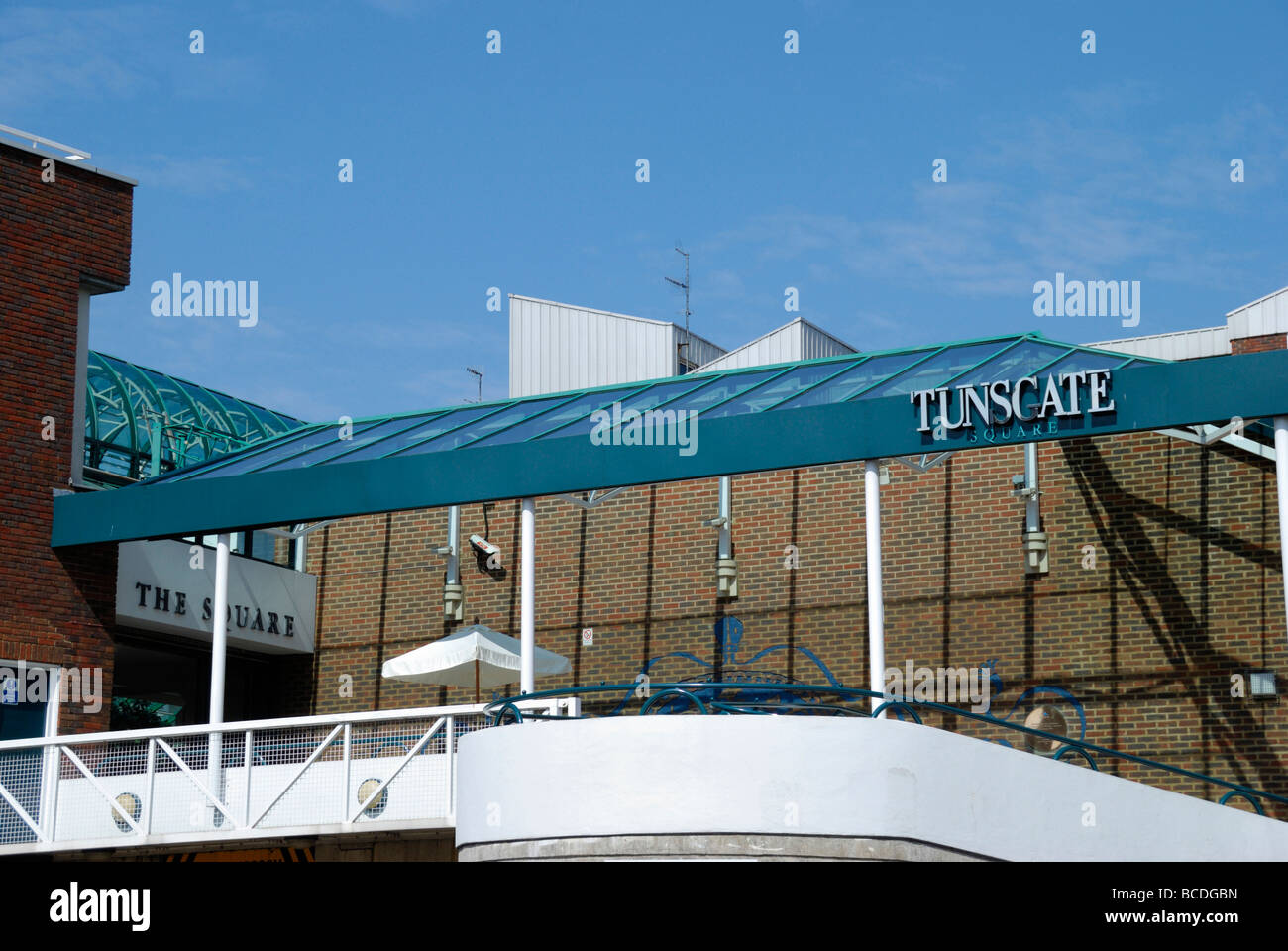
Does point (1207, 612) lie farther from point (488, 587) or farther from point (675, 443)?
point (488, 587)

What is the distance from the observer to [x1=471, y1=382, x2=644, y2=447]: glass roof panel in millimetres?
16859

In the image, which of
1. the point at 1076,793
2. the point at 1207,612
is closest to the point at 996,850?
the point at 1076,793

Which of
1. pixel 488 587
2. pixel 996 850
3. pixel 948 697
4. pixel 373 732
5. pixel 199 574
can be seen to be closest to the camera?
pixel 996 850

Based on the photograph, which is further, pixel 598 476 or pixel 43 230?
pixel 43 230

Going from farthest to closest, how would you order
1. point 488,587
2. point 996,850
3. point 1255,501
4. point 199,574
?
point 488,587, point 199,574, point 1255,501, point 996,850

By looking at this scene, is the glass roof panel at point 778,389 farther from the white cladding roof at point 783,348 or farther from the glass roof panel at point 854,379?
the white cladding roof at point 783,348

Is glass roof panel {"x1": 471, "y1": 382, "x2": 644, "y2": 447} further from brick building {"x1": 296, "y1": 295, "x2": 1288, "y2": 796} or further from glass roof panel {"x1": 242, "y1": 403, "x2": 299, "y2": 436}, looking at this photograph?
glass roof panel {"x1": 242, "y1": 403, "x2": 299, "y2": 436}

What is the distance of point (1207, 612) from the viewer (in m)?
18.0

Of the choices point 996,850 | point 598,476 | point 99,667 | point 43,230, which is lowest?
point 996,850

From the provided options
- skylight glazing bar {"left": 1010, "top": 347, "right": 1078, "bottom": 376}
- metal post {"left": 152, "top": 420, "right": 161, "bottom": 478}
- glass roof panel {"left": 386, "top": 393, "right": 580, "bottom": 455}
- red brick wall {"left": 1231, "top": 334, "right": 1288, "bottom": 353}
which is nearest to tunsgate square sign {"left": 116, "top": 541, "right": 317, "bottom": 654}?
metal post {"left": 152, "top": 420, "right": 161, "bottom": 478}

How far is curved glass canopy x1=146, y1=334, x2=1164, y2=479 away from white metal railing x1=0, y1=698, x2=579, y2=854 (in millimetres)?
2987

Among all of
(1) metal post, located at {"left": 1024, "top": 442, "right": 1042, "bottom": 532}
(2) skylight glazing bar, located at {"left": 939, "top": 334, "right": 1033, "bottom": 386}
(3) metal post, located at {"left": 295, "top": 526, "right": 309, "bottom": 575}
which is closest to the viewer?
(2) skylight glazing bar, located at {"left": 939, "top": 334, "right": 1033, "bottom": 386}

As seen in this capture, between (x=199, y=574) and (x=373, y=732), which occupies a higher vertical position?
(x=199, y=574)

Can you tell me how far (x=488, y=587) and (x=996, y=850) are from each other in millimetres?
11456
